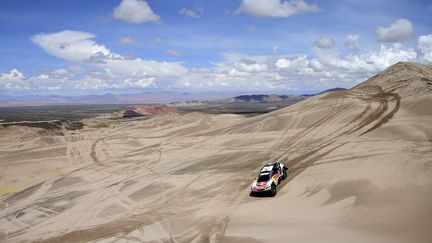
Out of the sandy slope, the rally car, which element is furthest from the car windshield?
the sandy slope

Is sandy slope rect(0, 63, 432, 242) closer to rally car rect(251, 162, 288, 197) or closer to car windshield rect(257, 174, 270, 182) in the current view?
rally car rect(251, 162, 288, 197)

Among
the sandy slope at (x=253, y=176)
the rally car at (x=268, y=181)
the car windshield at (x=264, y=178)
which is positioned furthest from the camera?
the car windshield at (x=264, y=178)

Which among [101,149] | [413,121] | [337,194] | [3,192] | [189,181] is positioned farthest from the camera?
[101,149]

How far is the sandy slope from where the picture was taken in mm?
19062

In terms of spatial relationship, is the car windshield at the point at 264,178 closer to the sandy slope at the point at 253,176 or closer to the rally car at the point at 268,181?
the rally car at the point at 268,181

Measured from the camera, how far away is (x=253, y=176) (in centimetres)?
3031

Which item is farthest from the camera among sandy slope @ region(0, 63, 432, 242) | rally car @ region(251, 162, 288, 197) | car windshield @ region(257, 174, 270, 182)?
car windshield @ region(257, 174, 270, 182)

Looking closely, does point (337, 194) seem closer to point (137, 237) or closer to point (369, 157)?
point (369, 157)

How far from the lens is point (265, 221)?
20.1 meters

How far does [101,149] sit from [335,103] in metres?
33.6

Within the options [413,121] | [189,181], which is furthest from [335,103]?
[189,181]

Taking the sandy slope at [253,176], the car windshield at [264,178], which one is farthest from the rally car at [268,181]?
the sandy slope at [253,176]

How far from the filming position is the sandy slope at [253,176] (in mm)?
19062

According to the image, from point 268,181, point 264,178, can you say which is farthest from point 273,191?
point 264,178
